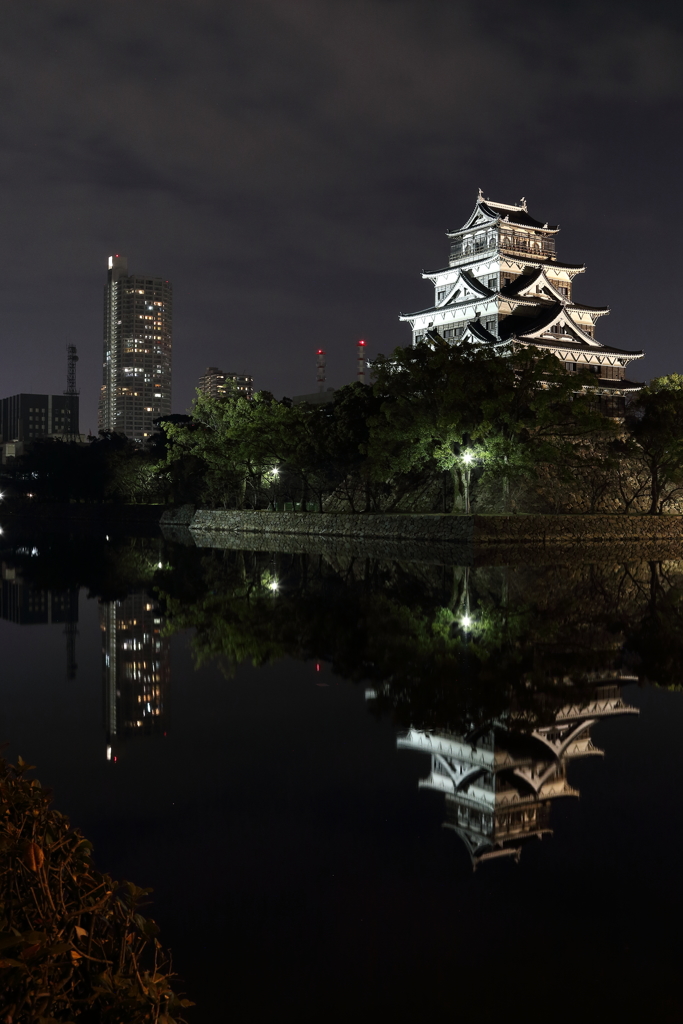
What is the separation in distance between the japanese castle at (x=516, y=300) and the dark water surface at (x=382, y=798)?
134 ft

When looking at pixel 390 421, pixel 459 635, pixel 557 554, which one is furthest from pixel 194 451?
pixel 459 635

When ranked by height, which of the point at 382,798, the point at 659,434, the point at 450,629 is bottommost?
the point at 382,798

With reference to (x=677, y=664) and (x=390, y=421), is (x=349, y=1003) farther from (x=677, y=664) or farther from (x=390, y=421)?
(x=390, y=421)

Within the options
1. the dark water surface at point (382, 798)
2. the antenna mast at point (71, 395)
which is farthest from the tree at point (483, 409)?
the antenna mast at point (71, 395)

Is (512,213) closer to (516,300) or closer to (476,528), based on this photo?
(516,300)

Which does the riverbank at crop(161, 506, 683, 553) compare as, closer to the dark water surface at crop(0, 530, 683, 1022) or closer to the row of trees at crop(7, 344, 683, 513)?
the row of trees at crop(7, 344, 683, 513)

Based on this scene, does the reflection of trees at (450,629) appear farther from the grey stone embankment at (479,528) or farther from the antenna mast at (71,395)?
the antenna mast at (71,395)

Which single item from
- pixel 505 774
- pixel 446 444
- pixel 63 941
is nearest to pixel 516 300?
pixel 446 444

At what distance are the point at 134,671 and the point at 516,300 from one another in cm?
4789

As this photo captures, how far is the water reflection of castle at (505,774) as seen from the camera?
218 inches

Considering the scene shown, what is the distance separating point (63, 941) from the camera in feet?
8.96

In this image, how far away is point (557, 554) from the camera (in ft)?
102

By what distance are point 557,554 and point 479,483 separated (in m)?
16.0

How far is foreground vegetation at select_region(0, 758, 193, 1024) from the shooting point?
2596 mm
